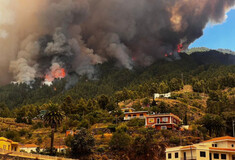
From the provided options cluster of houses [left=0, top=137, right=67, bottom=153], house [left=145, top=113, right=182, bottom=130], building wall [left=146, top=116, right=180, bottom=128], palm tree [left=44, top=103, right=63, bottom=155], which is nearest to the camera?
cluster of houses [left=0, top=137, right=67, bottom=153]

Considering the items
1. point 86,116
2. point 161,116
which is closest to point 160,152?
point 161,116

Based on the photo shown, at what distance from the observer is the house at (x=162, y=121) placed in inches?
3829

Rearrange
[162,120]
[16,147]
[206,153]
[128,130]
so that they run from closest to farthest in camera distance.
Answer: [206,153] → [16,147] → [128,130] → [162,120]

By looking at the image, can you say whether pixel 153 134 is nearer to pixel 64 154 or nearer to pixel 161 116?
pixel 161 116

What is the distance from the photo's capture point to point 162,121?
9875cm

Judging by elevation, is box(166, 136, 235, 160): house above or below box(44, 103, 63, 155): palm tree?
below

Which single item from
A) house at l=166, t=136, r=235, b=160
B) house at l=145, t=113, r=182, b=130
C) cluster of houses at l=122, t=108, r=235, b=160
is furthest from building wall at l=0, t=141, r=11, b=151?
house at l=145, t=113, r=182, b=130

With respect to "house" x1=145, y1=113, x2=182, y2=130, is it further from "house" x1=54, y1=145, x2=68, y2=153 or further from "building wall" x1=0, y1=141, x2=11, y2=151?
"building wall" x1=0, y1=141, x2=11, y2=151

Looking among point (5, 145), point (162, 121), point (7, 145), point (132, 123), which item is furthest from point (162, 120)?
point (5, 145)

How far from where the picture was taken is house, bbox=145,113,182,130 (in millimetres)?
97250

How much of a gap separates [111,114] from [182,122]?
28202mm

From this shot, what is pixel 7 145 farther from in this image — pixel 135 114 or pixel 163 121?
pixel 135 114

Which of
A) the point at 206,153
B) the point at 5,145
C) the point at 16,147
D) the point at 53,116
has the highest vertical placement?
the point at 53,116

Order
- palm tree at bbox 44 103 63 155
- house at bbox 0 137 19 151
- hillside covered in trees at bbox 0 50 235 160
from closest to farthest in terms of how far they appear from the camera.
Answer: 1. house at bbox 0 137 19 151
2. palm tree at bbox 44 103 63 155
3. hillside covered in trees at bbox 0 50 235 160
